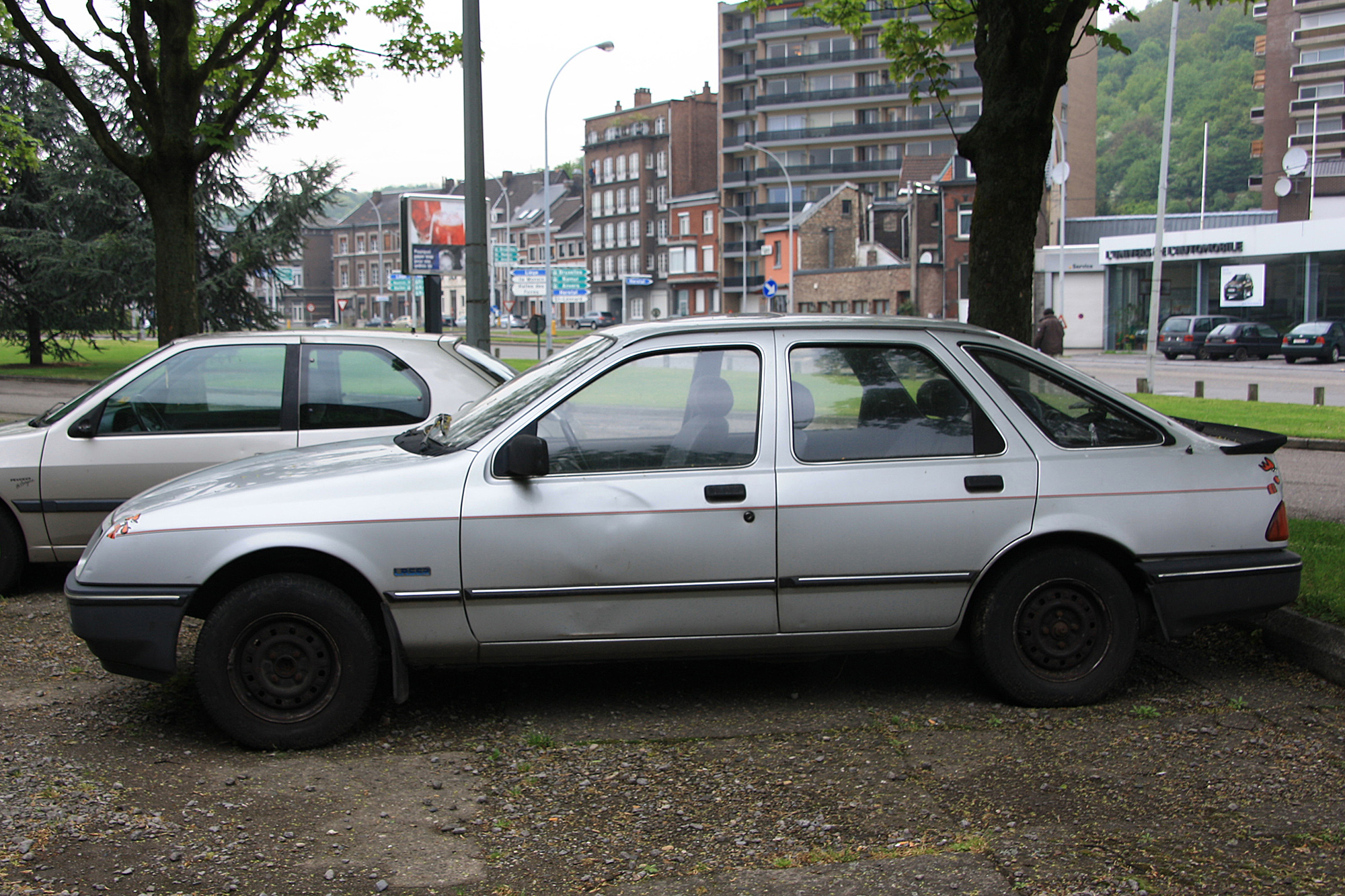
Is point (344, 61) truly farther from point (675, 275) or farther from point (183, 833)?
point (675, 275)

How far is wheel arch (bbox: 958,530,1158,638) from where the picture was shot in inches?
192

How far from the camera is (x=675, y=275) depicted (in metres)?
102

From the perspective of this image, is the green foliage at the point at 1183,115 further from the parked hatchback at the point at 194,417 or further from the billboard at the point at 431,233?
the parked hatchback at the point at 194,417

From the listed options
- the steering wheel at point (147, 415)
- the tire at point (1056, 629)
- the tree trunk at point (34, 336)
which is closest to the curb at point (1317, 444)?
the tire at point (1056, 629)

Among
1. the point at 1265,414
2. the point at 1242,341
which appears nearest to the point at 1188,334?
the point at 1242,341

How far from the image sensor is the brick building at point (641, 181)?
104 m

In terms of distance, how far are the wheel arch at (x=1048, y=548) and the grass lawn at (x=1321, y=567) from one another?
43.5 inches

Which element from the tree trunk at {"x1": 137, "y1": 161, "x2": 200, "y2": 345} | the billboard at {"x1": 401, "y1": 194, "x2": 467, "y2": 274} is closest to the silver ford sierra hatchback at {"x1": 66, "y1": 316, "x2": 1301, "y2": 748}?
the tree trunk at {"x1": 137, "y1": 161, "x2": 200, "y2": 345}

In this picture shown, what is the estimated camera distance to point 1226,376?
3247cm

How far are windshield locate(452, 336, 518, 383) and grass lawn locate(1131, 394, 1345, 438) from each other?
10736 mm

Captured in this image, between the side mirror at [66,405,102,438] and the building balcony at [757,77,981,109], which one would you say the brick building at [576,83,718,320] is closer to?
the building balcony at [757,77,981,109]

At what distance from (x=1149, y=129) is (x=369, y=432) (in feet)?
389

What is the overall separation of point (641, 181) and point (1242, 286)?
6946cm

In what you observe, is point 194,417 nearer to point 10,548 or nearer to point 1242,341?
point 10,548
